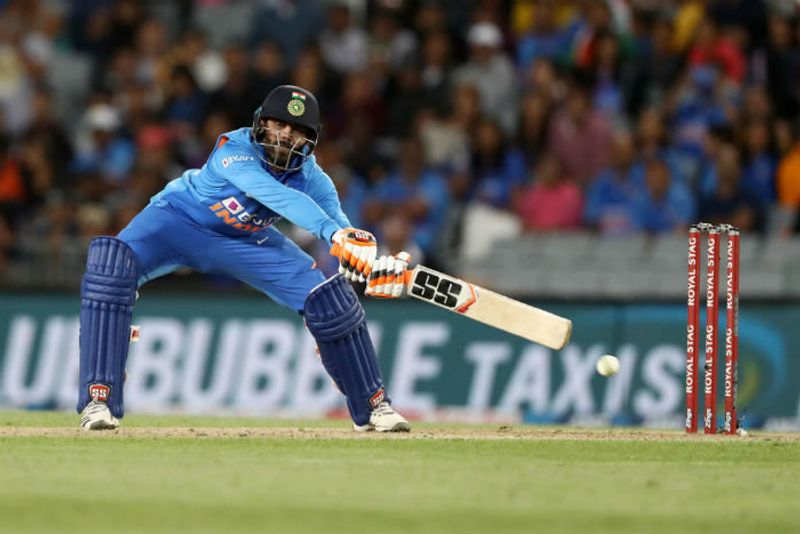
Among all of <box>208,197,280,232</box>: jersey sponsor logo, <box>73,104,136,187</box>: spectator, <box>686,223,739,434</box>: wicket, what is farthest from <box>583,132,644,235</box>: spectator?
<box>208,197,280,232</box>: jersey sponsor logo

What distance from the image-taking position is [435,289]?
9.19 meters

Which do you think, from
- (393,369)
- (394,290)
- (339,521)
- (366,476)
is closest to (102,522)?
(339,521)

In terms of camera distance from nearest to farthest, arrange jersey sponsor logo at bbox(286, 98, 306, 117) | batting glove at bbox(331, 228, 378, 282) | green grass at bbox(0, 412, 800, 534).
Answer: green grass at bbox(0, 412, 800, 534) → batting glove at bbox(331, 228, 378, 282) → jersey sponsor logo at bbox(286, 98, 306, 117)

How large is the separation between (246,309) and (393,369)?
1.36 meters

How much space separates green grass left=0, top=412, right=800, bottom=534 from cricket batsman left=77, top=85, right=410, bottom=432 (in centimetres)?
44

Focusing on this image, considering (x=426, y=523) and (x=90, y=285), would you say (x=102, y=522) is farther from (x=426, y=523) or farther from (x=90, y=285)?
(x=90, y=285)

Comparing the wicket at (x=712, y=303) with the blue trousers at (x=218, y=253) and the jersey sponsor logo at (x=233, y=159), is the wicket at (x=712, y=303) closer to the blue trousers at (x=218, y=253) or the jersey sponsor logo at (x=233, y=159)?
the blue trousers at (x=218, y=253)

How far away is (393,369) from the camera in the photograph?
551 inches

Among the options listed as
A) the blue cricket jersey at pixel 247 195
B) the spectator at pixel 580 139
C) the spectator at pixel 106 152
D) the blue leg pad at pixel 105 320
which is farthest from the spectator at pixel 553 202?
the blue leg pad at pixel 105 320

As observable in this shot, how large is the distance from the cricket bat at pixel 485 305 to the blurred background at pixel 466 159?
176 inches

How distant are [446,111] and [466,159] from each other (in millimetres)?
685

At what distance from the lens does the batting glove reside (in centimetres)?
880

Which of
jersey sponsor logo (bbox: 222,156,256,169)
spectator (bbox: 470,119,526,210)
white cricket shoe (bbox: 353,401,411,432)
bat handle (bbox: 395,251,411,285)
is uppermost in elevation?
spectator (bbox: 470,119,526,210)

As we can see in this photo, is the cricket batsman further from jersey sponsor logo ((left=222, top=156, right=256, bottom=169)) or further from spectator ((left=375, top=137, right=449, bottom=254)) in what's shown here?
spectator ((left=375, top=137, right=449, bottom=254))
